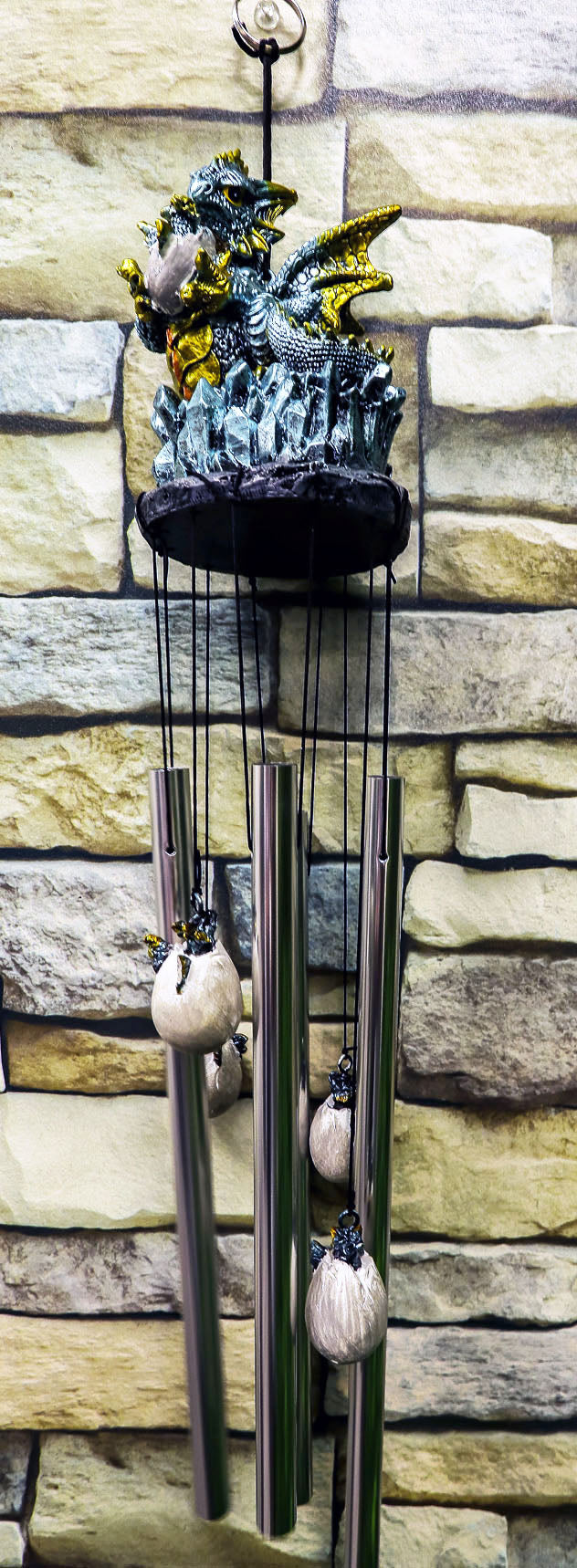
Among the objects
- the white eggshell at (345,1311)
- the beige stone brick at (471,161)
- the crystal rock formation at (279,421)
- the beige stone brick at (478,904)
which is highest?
the beige stone brick at (471,161)

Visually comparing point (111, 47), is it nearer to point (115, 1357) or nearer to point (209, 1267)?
point (209, 1267)

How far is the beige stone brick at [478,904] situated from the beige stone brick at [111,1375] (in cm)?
43

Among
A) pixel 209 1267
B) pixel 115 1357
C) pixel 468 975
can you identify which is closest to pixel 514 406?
pixel 468 975

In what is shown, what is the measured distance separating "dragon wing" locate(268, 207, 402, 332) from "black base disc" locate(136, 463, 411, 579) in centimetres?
15

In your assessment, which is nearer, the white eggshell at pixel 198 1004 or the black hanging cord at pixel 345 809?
the white eggshell at pixel 198 1004

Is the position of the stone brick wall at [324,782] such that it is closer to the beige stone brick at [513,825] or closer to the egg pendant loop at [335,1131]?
the beige stone brick at [513,825]

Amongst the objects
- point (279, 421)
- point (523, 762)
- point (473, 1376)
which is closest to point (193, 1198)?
point (473, 1376)

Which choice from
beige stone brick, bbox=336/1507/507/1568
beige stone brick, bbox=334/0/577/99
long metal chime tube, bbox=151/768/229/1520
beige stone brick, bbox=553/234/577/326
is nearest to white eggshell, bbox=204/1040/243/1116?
long metal chime tube, bbox=151/768/229/1520

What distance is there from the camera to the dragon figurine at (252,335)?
2.06 ft

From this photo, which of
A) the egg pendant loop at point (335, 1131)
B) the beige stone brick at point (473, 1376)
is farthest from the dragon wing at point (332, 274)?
the beige stone brick at point (473, 1376)

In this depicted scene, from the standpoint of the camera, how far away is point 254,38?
32.7 inches

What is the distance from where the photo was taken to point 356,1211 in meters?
0.70

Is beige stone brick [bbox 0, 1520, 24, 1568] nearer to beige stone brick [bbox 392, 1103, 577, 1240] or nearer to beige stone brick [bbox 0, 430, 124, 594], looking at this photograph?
beige stone brick [bbox 392, 1103, 577, 1240]

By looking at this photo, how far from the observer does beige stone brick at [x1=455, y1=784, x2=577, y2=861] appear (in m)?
0.85
